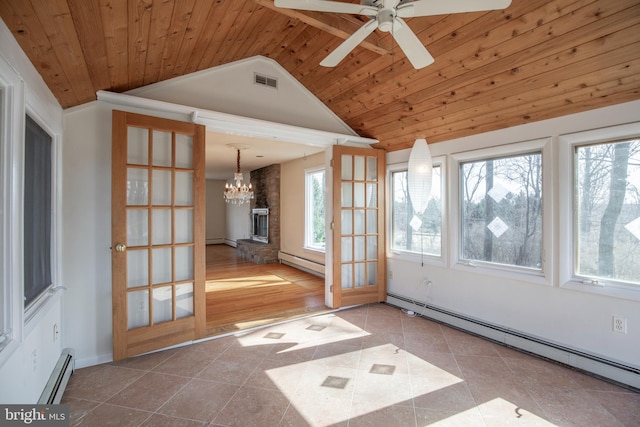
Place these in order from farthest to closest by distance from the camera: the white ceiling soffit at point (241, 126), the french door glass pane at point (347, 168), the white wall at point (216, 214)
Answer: the white wall at point (216, 214)
the french door glass pane at point (347, 168)
the white ceiling soffit at point (241, 126)

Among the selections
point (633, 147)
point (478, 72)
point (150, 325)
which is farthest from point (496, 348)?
point (150, 325)

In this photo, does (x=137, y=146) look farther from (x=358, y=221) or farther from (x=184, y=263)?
(x=358, y=221)

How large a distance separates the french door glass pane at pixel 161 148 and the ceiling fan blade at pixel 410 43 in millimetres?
2275

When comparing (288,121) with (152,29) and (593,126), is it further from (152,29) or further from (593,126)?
(593,126)

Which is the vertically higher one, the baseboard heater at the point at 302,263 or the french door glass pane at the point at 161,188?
the french door glass pane at the point at 161,188

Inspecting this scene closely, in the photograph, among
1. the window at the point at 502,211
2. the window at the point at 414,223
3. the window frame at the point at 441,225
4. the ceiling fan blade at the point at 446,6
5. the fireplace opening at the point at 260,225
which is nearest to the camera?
the ceiling fan blade at the point at 446,6

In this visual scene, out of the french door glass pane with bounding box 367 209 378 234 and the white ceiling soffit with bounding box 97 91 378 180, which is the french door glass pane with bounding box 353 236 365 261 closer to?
the french door glass pane with bounding box 367 209 378 234

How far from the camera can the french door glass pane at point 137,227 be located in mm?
2768

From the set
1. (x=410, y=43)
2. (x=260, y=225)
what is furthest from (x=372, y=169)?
(x=260, y=225)

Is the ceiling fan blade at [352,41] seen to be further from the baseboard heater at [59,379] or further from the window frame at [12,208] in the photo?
the baseboard heater at [59,379]

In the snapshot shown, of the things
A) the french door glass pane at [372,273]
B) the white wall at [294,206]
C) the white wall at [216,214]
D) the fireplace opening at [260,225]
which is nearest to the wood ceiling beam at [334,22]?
the french door glass pane at [372,273]

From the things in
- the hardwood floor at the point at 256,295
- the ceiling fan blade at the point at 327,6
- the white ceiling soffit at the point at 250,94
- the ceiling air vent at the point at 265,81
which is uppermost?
the ceiling air vent at the point at 265,81

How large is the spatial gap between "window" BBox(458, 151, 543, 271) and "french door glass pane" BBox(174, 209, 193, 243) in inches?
119

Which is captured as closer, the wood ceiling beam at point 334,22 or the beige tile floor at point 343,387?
the beige tile floor at point 343,387
